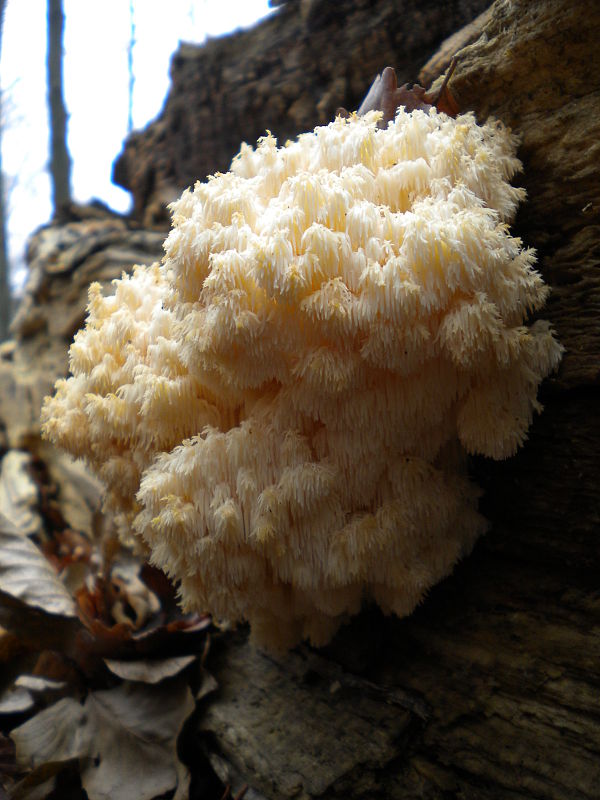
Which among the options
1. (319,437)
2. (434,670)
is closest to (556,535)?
(434,670)

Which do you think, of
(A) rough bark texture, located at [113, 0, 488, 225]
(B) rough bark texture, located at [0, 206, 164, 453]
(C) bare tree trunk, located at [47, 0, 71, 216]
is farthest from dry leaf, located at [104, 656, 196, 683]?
(C) bare tree trunk, located at [47, 0, 71, 216]

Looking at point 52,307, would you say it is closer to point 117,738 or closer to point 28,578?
point 28,578

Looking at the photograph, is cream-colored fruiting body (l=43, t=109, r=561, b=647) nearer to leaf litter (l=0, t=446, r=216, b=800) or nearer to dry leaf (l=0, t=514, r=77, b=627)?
leaf litter (l=0, t=446, r=216, b=800)

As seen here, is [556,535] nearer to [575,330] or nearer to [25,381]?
[575,330]

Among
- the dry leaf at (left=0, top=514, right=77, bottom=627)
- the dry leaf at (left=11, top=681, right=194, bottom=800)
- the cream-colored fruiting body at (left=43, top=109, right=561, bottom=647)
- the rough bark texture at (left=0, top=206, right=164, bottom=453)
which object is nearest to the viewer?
the cream-colored fruiting body at (left=43, top=109, right=561, bottom=647)

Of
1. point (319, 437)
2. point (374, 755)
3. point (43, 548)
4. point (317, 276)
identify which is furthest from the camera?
point (43, 548)

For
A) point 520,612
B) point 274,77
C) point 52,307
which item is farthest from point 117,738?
point 274,77

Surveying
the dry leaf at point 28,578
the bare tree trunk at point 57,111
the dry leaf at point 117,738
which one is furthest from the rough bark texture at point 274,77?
the bare tree trunk at point 57,111
